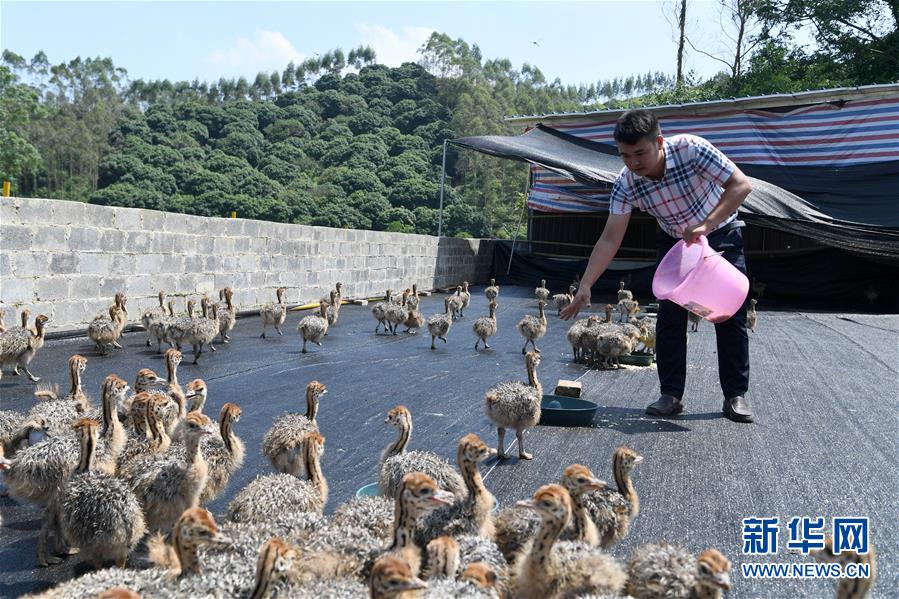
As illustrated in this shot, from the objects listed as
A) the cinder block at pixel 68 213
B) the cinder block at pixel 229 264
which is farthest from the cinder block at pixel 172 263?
the cinder block at pixel 68 213

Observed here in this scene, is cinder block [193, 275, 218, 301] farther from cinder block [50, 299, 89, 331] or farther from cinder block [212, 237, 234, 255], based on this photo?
cinder block [50, 299, 89, 331]

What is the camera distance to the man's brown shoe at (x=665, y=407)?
6098 millimetres

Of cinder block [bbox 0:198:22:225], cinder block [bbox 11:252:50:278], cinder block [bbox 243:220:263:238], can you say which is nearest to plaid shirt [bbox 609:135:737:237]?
cinder block [bbox 0:198:22:225]

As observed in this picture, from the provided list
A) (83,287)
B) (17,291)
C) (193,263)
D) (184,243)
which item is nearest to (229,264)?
(193,263)

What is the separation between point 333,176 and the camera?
48.7 metres

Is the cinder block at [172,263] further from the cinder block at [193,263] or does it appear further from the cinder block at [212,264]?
the cinder block at [212,264]

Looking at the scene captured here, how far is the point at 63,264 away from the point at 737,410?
28.9 ft

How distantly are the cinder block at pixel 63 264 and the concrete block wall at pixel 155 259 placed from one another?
0.01 metres

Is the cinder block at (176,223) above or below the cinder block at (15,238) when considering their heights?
A: above

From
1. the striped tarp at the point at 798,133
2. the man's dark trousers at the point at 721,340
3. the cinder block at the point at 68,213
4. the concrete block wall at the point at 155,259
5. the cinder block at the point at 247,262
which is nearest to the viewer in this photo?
the man's dark trousers at the point at 721,340

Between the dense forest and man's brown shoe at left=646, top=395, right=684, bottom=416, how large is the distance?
26.6 m

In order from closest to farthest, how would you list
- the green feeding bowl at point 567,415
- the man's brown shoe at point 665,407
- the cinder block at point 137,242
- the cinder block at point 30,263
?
the green feeding bowl at point 567,415 → the man's brown shoe at point 665,407 → the cinder block at point 30,263 → the cinder block at point 137,242

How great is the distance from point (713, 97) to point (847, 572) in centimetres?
3165

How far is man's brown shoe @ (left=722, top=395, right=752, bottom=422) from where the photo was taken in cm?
594
